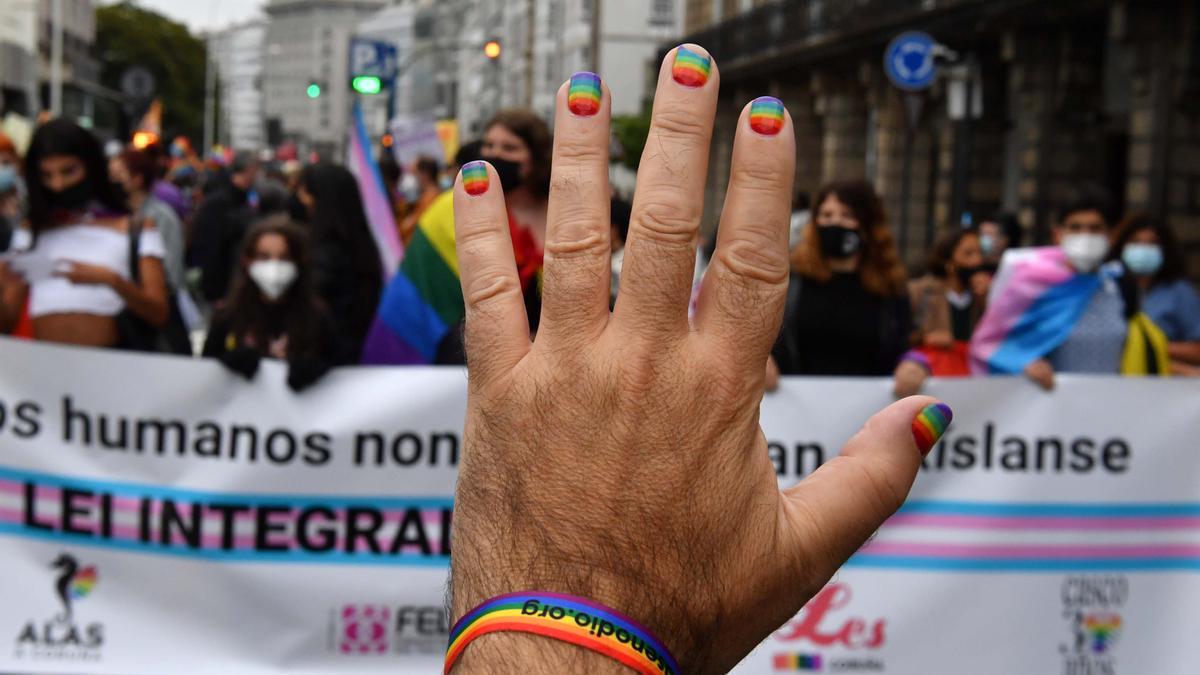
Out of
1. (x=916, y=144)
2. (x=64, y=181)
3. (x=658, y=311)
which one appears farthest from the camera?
(x=916, y=144)

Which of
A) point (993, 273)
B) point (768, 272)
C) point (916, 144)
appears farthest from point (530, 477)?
point (916, 144)

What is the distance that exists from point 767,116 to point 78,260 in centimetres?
485

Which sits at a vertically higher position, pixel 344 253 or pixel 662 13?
pixel 662 13

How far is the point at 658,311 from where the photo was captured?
5.15 ft

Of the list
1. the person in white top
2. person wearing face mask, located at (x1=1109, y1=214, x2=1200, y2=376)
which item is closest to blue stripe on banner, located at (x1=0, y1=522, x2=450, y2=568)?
the person in white top

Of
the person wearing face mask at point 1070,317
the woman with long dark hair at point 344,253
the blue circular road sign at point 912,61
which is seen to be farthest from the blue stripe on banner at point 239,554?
the blue circular road sign at point 912,61

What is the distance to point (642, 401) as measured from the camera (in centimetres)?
160

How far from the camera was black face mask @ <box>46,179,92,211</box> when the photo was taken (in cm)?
599

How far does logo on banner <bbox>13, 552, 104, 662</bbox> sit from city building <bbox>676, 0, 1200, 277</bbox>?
11798 mm

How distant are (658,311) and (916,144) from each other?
29.0 meters

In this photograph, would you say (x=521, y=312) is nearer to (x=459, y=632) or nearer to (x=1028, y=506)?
(x=459, y=632)

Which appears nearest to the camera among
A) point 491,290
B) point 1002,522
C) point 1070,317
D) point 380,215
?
point 491,290

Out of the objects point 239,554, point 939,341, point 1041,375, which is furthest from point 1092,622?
point 239,554

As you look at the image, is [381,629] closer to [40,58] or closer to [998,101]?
[998,101]
